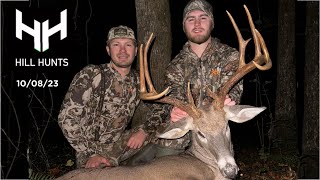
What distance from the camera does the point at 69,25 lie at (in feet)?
52.3

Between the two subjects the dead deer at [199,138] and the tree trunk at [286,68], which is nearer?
the dead deer at [199,138]

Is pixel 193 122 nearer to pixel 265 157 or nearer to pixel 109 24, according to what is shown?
pixel 265 157

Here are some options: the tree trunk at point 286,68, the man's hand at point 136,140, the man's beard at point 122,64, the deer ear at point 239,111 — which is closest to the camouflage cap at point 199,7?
the man's beard at point 122,64

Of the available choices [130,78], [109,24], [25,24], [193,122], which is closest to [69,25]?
[109,24]

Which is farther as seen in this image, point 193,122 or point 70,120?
point 70,120

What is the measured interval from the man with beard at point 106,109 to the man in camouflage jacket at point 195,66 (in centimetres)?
35

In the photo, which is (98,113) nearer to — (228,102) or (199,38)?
(199,38)

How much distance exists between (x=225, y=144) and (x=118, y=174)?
110 centimetres

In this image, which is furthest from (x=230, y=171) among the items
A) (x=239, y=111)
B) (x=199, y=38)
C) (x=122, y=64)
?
(x=122, y=64)

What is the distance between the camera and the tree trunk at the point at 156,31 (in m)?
5.99

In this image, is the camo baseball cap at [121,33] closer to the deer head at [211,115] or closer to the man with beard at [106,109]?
the man with beard at [106,109]

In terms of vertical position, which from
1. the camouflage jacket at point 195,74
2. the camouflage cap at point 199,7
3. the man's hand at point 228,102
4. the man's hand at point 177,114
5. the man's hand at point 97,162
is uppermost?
the camouflage cap at point 199,7

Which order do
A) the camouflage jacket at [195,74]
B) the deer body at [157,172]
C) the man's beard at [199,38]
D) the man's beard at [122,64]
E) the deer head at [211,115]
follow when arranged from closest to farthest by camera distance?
the deer body at [157,172] < the deer head at [211,115] < the camouflage jacket at [195,74] < the man's beard at [199,38] < the man's beard at [122,64]

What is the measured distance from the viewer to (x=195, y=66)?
529 cm
